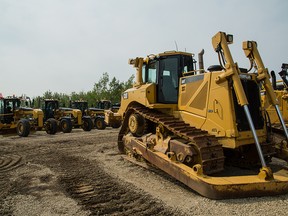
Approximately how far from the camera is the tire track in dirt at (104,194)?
14.1 feet

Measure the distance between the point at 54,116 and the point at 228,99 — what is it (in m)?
16.8

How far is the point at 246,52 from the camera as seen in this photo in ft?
20.9

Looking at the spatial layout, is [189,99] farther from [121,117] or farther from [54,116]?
[54,116]

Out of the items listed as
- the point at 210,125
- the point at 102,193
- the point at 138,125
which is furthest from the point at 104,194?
the point at 138,125

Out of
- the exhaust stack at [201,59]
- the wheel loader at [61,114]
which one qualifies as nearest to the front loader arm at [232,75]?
the exhaust stack at [201,59]

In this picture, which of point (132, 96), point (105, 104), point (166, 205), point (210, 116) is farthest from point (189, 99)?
point (105, 104)

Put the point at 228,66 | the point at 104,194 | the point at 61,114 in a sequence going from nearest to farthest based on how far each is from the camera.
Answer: the point at 104,194 < the point at 228,66 < the point at 61,114

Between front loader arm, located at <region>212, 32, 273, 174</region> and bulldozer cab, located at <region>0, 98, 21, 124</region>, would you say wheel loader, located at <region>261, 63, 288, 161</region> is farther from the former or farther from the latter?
bulldozer cab, located at <region>0, 98, 21, 124</region>

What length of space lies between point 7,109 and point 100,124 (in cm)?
652

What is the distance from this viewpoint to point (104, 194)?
5.04 meters

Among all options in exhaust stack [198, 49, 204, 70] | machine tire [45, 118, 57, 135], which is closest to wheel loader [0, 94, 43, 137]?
machine tire [45, 118, 57, 135]

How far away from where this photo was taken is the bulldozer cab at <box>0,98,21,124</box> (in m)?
17.0

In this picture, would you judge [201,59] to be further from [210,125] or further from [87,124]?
[87,124]

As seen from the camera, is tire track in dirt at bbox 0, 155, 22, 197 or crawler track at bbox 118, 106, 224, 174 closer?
crawler track at bbox 118, 106, 224, 174
